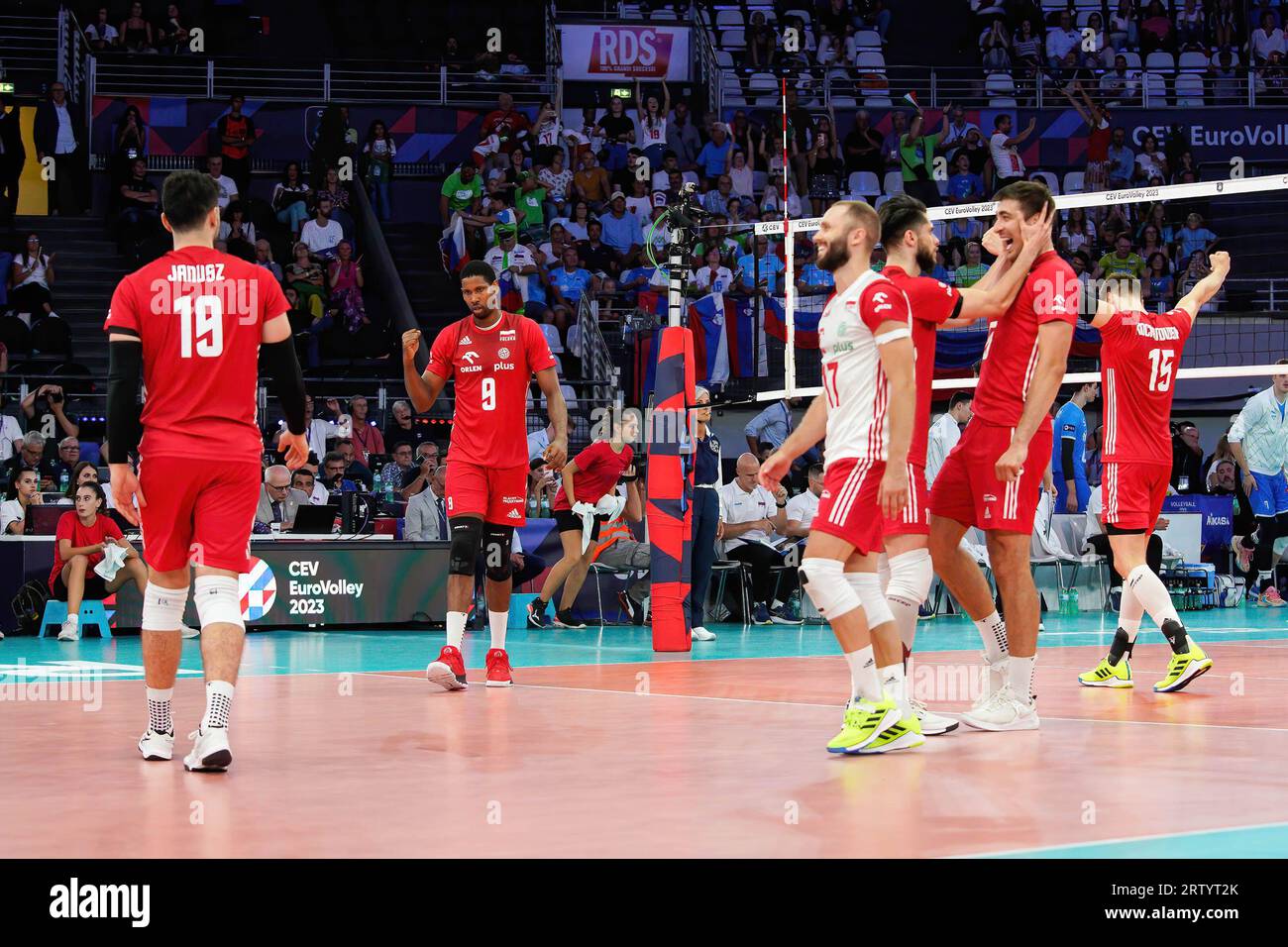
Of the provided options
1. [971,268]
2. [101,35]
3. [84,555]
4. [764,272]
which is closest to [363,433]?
[84,555]

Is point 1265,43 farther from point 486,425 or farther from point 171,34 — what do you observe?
point 486,425

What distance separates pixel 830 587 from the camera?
556 cm

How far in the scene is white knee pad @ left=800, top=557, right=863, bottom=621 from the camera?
5.56 meters

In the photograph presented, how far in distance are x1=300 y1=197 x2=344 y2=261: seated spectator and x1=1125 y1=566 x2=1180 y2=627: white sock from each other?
14.2m

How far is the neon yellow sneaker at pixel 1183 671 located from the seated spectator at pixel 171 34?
1996cm

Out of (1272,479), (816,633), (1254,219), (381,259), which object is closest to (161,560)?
(816,633)

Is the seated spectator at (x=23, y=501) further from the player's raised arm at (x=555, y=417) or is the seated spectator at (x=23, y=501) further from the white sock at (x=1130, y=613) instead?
the white sock at (x=1130, y=613)

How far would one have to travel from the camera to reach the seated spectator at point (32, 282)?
19.1 m

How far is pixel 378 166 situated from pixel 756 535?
31.1ft

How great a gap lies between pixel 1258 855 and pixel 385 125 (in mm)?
21503

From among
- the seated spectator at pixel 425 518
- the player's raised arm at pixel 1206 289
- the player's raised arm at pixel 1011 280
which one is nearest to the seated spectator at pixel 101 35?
the seated spectator at pixel 425 518

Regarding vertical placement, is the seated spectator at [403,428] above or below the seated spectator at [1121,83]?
below

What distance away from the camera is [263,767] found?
17.4 feet
